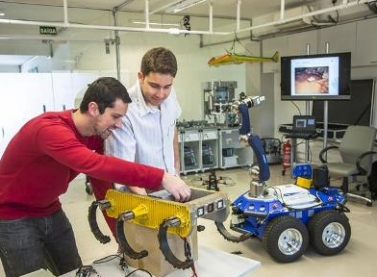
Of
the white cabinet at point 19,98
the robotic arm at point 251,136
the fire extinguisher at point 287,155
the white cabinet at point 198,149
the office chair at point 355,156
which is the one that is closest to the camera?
the robotic arm at point 251,136

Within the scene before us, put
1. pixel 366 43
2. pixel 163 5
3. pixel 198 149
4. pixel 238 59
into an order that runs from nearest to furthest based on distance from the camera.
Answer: pixel 366 43 < pixel 163 5 < pixel 238 59 < pixel 198 149

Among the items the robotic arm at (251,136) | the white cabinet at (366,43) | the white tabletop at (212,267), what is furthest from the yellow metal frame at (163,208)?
the white cabinet at (366,43)

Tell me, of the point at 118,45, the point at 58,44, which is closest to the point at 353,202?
the point at 118,45

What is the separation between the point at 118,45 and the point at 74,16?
2.96 feet

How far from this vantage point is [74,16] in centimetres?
665

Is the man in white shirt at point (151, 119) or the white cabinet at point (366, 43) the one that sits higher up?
the white cabinet at point (366, 43)

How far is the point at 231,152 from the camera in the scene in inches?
287

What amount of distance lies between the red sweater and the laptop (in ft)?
15.0

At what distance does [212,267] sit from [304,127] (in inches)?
183

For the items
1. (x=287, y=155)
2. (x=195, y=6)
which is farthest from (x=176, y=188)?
(x=195, y=6)

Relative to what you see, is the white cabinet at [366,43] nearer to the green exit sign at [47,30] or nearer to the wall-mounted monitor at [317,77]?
the wall-mounted monitor at [317,77]

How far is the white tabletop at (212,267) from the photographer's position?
1.54m

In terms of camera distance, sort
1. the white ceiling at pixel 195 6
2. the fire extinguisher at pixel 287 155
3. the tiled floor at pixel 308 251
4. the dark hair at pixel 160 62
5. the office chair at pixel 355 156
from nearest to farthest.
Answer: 1. the dark hair at pixel 160 62
2. the tiled floor at pixel 308 251
3. the office chair at pixel 355 156
4. the white ceiling at pixel 195 6
5. the fire extinguisher at pixel 287 155

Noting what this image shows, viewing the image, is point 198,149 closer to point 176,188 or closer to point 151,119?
point 151,119
